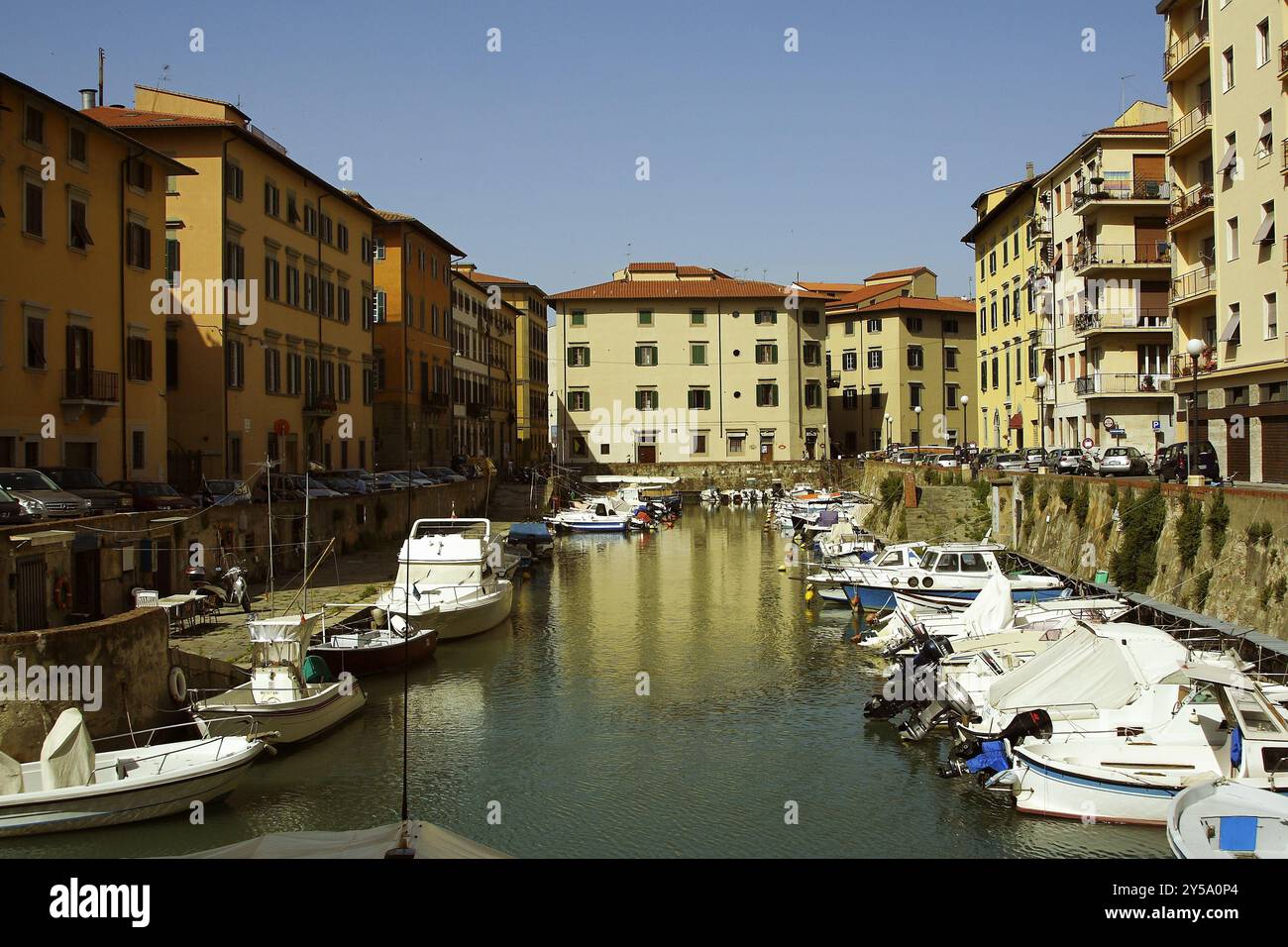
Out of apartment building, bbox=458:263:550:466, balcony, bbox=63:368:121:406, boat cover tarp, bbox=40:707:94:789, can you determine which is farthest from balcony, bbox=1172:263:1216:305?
apartment building, bbox=458:263:550:466

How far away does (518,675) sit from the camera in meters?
23.8

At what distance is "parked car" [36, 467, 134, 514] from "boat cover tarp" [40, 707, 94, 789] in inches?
525

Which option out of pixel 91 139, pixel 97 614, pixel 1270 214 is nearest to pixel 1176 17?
pixel 1270 214

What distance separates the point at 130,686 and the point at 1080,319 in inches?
1650

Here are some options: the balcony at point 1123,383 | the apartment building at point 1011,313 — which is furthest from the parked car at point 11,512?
the apartment building at point 1011,313

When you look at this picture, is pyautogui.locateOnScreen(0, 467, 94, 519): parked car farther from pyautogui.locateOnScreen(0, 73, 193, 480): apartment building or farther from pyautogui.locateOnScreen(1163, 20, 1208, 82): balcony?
pyautogui.locateOnScreen(1163, 20, 1208, 82): balcony

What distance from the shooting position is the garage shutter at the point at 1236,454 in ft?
103

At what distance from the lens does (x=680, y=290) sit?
8025cm

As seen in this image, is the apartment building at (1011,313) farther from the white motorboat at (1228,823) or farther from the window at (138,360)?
the white motorboat at (1228,823)

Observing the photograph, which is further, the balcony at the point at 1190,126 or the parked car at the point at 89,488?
the balcony at the point at 1190,126

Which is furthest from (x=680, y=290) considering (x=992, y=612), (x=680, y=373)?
(x=992, y=612)

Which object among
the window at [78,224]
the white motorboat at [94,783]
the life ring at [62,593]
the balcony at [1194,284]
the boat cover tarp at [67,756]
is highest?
the window at [78,224]

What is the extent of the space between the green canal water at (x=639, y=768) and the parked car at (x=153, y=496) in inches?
352

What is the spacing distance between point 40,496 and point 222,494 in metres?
11.3
